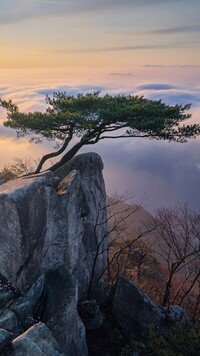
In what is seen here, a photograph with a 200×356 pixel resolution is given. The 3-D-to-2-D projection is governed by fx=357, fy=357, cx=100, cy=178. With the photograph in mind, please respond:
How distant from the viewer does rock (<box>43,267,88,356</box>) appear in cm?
1116

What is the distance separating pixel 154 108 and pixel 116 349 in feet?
34.6

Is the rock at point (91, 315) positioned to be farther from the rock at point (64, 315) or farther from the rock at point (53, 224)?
the rock at point (64, 315)

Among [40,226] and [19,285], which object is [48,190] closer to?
[40,226]

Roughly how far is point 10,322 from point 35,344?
1.76 meters

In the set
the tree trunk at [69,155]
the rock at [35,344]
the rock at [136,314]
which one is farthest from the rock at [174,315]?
the tree trunk at [69,155]

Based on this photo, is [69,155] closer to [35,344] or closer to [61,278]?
[61,278]

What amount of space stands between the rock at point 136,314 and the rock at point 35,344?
6645mm

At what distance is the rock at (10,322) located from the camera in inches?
384

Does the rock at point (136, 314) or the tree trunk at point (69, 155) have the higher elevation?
the tree trunk at point (69, 155)

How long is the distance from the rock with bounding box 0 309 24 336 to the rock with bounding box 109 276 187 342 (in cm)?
605

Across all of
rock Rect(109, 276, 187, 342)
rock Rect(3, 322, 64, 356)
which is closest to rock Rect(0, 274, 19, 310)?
rock Rect(3, 322, 64, 356)

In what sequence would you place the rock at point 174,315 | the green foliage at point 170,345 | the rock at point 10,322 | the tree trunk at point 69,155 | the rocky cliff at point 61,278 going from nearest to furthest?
the rock at point 10,322
the rocky cliff at point 61,278
the green foliage at point 170,345
the rock at point 174,315
the tree trunk at point 69,155

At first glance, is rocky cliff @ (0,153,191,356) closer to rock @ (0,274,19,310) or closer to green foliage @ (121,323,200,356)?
rock @ (0,274,19,310)

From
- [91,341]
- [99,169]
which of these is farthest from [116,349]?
[99,169]
